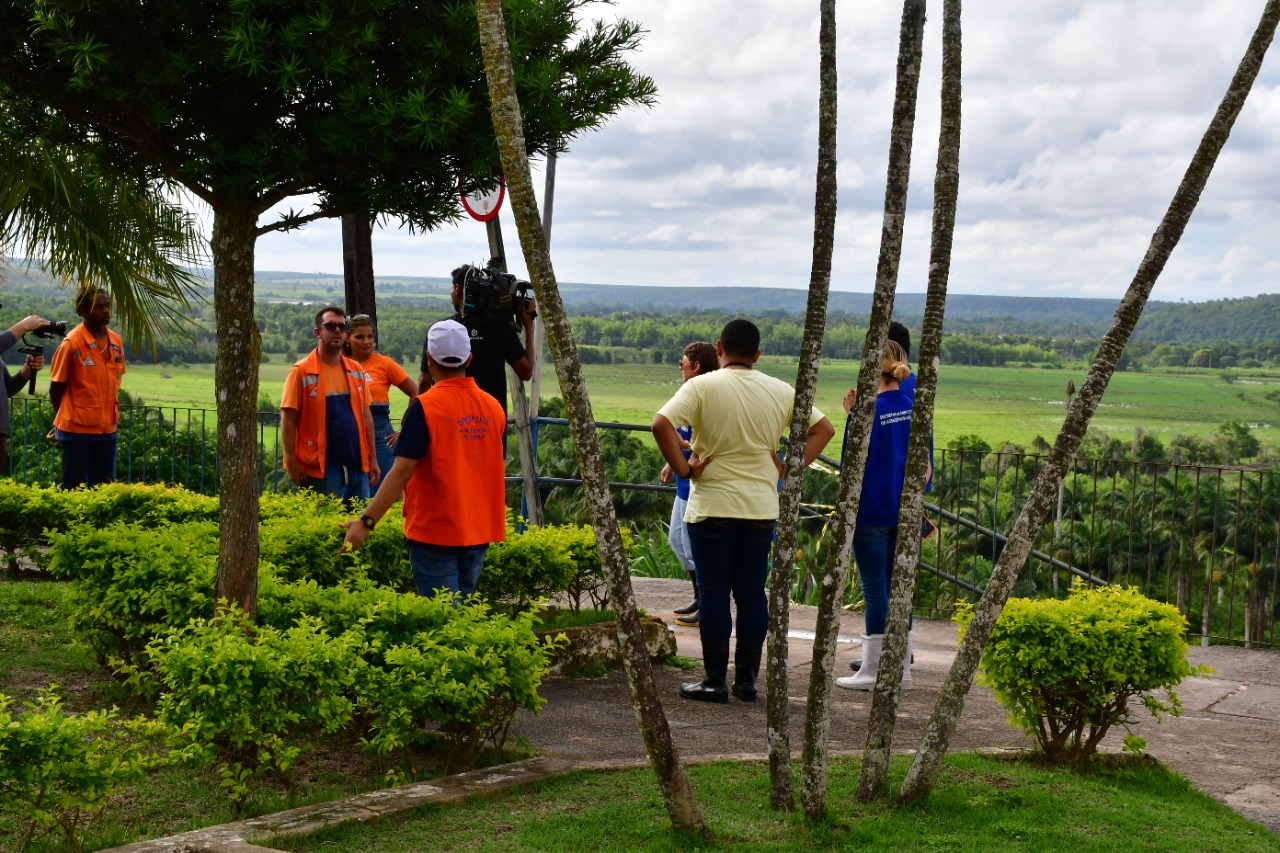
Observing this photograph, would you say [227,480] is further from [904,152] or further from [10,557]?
[10,557]

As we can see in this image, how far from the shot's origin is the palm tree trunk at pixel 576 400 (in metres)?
3.89

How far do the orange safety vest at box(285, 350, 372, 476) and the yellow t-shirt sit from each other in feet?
9.52

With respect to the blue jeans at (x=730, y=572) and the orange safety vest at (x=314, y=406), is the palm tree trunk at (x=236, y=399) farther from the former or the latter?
the orange safety vest at (x=314, y=406)

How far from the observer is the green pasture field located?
89.8 m

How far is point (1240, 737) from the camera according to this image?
6.58 meters

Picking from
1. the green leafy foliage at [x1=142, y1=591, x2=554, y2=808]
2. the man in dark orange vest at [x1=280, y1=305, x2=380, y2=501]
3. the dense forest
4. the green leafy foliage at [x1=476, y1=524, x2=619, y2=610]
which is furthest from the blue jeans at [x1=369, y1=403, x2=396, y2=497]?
the dense forest

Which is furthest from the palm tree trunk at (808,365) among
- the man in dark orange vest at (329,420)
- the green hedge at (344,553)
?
the man in dark orange vest at (329,420)

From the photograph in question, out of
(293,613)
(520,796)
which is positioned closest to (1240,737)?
(520,796)

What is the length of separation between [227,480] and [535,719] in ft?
5.84

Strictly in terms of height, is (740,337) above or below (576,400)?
above

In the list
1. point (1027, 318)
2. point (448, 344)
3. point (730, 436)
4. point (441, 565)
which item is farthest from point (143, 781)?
point (1027, 318)

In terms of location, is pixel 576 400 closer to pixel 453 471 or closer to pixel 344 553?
pixel 453 471

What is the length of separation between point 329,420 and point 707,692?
3.32 meters

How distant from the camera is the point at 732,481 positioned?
6.24 m
